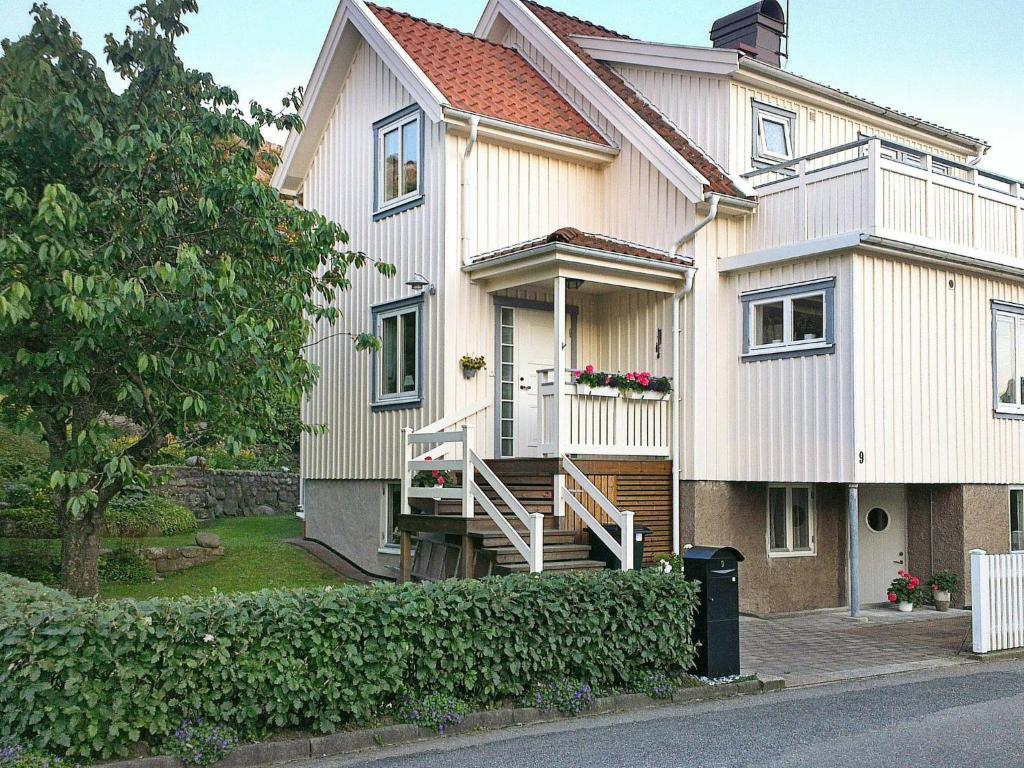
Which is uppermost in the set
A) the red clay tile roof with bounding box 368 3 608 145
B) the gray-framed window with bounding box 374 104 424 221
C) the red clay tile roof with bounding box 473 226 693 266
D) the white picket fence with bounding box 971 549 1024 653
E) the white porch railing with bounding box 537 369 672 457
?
the red clay tile roof with bounding box 368 3 608 145

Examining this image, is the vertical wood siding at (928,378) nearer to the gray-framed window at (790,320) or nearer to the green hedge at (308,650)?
the gray-framed window at (790,320)

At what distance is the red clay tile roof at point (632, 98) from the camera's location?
1584cm

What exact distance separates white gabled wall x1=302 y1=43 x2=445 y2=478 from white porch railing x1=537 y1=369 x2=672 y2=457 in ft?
5.57

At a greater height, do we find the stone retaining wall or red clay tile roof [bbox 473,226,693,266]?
red clay tile roof [bbox 473,226,693,266]

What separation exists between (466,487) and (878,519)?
7.52 meters

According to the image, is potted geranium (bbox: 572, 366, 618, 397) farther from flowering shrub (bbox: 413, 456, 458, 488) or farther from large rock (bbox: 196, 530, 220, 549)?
large rock (bbox: 196, 530, 220, 549)

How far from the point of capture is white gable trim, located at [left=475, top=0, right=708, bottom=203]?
15398 mm

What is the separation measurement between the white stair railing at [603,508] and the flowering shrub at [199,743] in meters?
4.66

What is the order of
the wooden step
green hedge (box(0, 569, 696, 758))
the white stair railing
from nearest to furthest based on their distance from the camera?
green hedge (box(0, 569, 696, 758)), the white stair railing, the wooden step

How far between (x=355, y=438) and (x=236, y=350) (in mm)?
7180

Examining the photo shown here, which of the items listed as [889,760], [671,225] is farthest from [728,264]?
[889,760]

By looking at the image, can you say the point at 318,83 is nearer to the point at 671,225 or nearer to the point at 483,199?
the point at 483,199

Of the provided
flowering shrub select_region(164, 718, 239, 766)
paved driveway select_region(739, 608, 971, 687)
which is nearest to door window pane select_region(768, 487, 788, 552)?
paved driveway select_region(739, 608, 971, 687)

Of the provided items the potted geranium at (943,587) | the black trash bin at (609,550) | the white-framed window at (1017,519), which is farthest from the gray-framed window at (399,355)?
the white-framed window at (1017,519)
